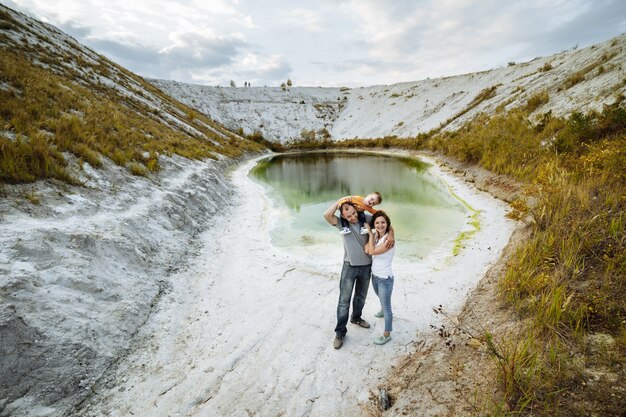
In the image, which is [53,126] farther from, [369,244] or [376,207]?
[376,207]

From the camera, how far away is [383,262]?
13.4 feet

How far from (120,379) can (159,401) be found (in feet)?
2.34

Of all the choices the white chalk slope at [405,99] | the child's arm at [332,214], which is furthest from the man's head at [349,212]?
the white chalk slope at [405,99]

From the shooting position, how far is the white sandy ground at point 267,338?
3479 millimetres

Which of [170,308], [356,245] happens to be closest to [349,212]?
[356,245]

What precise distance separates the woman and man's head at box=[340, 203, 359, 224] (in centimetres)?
20

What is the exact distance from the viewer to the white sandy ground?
3479 mm

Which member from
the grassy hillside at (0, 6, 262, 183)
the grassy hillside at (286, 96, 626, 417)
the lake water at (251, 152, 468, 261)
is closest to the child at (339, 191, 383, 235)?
the grassy hillside at (286, 96, 626, 417)

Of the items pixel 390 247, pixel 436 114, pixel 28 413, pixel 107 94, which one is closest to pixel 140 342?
pixel 28 413

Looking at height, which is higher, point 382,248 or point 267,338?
point 382,248

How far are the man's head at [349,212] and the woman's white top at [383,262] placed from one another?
0.46 meters

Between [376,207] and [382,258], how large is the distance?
7947 mm

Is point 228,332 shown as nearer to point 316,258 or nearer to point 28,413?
point 28,413

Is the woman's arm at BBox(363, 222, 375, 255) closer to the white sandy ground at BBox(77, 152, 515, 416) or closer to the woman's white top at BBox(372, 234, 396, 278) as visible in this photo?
the woman's white top at BBox(372, 234, 396, 278)
